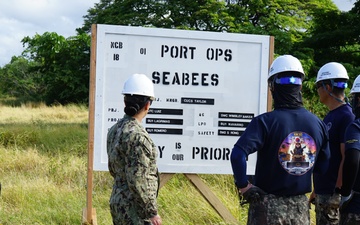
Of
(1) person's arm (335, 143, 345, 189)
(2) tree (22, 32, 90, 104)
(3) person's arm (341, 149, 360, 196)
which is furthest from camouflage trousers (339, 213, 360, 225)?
(2) tree (22, 32, 90, 104)

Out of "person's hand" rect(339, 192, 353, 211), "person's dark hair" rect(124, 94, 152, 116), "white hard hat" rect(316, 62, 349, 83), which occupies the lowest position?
"person's hand" rect(339, 192, 353, 211)

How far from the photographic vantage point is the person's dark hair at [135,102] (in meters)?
3.90

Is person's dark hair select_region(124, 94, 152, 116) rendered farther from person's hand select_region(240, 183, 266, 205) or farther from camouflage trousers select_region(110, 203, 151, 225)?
person's hand select_region(240, 183, 266, 205)

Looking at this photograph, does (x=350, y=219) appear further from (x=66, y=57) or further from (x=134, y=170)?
(x=66, y=57)

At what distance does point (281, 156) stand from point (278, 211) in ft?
1.22

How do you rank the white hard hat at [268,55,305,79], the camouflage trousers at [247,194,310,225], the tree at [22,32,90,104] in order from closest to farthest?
1. the camouflage trousers at [247,194,310,225]
2. the white hard hat at [268,55,305,79]
3. the tree at [22,32,90,104]

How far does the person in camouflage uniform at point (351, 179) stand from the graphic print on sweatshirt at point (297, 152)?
0.43 metres

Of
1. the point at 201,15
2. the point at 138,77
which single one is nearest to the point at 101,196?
the point at 138,77

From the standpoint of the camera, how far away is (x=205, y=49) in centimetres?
620

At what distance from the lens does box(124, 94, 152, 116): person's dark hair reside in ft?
12.8

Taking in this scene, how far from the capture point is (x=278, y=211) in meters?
3.60

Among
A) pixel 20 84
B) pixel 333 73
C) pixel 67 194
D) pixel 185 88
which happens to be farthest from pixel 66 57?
pixel 333 73

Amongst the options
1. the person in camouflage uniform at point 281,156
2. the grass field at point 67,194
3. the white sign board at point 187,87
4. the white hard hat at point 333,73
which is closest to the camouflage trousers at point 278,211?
the person in camouflage uniform at point 281,156

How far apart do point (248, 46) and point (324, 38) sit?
7577 millimetres
